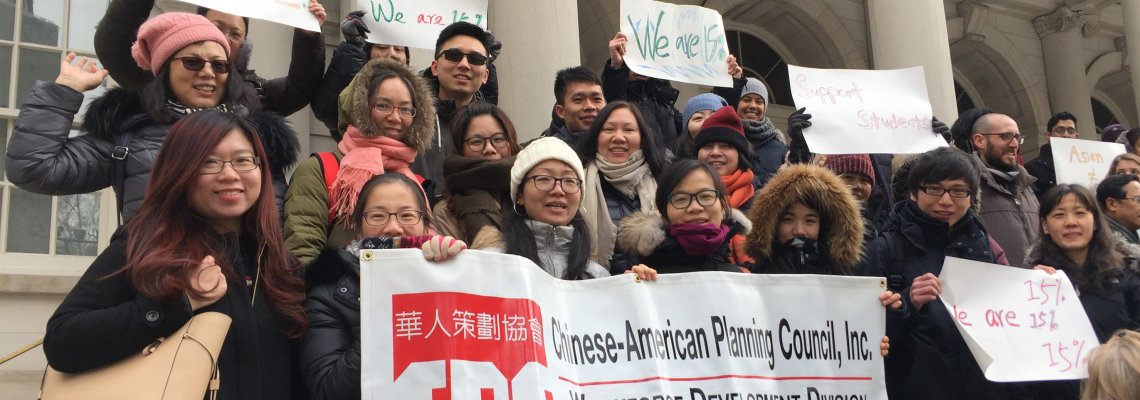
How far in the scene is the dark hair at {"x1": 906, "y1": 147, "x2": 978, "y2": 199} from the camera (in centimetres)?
475

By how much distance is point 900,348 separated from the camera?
431 centimetres

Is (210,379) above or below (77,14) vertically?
below

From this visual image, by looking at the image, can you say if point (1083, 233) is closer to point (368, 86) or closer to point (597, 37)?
point (368, 86)

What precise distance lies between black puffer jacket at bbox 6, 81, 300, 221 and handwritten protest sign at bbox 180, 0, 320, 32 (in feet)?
2.85

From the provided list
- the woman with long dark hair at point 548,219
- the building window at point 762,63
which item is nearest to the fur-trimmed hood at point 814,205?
the woman with long dark hair at point 548,219

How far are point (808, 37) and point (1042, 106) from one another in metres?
5.04

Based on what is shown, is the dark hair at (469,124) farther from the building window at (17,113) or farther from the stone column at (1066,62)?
the stone column at (1066,62)

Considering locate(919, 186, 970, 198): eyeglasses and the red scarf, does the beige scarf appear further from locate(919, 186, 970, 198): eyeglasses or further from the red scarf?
locate(919, 186, 970, 198): eyeglasses

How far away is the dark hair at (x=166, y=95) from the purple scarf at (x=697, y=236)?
1840 mm

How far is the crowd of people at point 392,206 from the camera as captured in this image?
10.0 ft

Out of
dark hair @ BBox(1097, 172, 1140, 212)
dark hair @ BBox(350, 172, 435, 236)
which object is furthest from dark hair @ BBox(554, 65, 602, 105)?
dark hair @ BBox(1097, 172, 1140, 212)

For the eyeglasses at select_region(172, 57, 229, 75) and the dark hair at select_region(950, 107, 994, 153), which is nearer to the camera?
the eyeglasses at select_region(172, 57, 229, 75)

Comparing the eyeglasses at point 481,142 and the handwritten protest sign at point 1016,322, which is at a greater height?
the eyeglasses at point 481,142

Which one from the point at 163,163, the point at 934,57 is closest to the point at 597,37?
the point at 934,57
